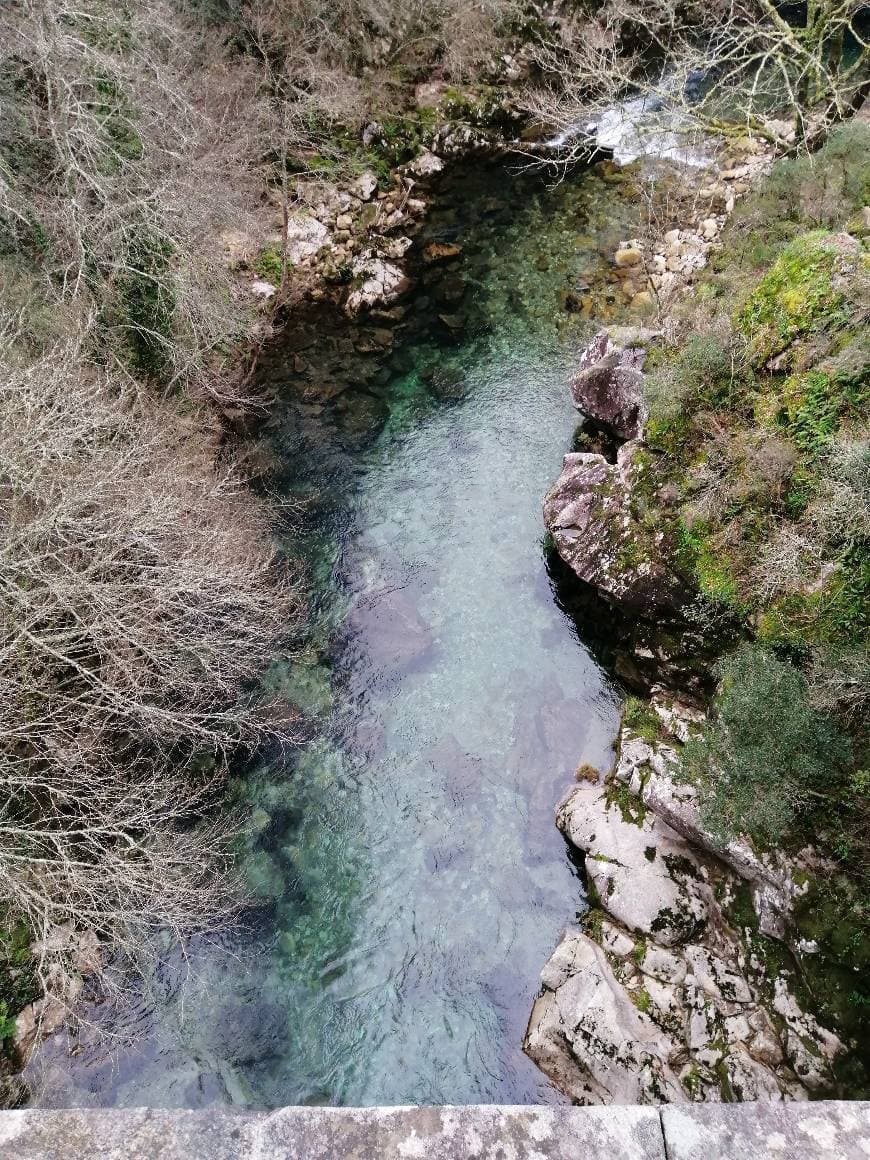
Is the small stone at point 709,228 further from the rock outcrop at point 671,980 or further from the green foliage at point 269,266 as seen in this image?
the rock outcrop at point 671,980

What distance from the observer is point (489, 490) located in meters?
13.1

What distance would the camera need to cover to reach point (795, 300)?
896cm

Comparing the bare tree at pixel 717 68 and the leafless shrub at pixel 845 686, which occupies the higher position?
the bare tree at pixel 717 68

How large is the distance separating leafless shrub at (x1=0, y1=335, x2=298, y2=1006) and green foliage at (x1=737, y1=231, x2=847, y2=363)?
302 inches

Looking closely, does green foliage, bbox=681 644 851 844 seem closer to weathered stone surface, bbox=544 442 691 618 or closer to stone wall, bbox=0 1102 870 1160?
weathered stone surface, bbox=544 442 691 618

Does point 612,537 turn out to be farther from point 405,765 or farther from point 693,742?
point 405,765

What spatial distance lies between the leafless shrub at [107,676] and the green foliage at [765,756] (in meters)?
5.80

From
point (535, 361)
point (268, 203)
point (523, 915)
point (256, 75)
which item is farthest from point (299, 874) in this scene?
point (256, 75)

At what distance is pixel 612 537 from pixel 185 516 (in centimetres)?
641

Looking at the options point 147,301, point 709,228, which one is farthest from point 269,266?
point 709,228

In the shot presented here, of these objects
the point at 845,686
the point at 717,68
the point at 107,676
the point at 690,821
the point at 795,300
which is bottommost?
the point at 107,676

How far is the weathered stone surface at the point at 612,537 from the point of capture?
31.8 feet

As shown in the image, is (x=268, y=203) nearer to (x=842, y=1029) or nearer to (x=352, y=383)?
(x=352, y=383)

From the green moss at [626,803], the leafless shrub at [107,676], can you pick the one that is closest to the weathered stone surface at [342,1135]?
the leafless shrub at [107,676]
